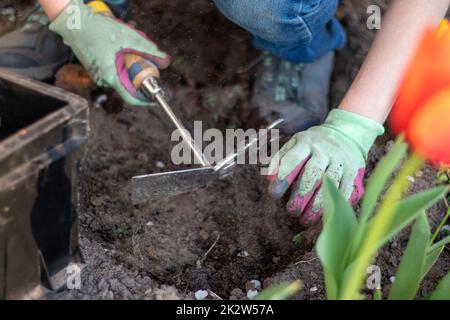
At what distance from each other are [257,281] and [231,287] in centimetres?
6

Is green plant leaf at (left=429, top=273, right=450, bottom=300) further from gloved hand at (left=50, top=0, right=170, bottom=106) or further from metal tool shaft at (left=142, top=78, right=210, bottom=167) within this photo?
gloved hand at (left=50, top=0, right=170, bottom=106)

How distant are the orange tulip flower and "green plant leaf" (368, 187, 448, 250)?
61 millimetres

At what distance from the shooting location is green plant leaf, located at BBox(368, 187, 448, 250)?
82 centimetres

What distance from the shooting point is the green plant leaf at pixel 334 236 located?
2.80 ft

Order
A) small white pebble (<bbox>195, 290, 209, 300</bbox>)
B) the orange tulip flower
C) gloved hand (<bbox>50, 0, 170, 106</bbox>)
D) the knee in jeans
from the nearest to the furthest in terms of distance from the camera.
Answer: the orange tulip flower
small white pebble (<bbox>195, 290, 209, 300</bbox>)
gloved hand (<bbox>50, 0, 170, 106</bbox>)
the knee in jeans

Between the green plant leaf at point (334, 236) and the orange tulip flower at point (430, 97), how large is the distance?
141 millimetres

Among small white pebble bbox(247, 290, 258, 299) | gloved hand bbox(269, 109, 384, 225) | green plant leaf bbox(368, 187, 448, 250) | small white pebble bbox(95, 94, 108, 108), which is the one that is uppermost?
green plant leaf bbox(368, 187, 448, 250)

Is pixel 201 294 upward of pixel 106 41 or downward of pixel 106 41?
downward

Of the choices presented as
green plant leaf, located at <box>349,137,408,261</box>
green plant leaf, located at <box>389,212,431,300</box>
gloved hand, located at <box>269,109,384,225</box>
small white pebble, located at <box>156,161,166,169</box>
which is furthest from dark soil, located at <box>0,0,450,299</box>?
green plant leaf, located at <box>349,137,408,261</box>

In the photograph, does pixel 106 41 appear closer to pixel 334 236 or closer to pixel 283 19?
pixel 283 19

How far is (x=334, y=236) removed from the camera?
0.88 meters

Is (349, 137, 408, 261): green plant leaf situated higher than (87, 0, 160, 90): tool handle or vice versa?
(349, 137, 408, 261): green plant leaf

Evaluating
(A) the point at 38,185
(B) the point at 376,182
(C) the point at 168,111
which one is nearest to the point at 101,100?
(C) the point at 168,111

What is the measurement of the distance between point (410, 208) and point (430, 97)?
33 cm
